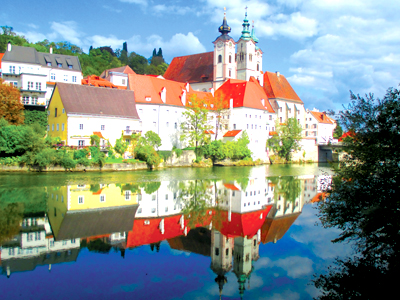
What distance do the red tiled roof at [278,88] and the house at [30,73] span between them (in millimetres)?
35742

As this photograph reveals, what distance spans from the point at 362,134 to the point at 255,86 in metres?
53.7

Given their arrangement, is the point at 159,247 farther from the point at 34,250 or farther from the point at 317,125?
the point at 317,125

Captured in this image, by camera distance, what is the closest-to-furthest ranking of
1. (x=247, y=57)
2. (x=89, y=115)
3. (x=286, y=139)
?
(x=89, y=115) → (x=286, y=139) → (x=247, y=57)

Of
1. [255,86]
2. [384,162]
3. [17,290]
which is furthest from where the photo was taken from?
[255,86]

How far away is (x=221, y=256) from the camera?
35.6ft

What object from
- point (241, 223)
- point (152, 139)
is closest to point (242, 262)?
point (241, 223)

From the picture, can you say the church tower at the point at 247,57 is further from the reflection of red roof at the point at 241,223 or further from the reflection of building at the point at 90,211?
the reflection of red roof at the point at 241,223

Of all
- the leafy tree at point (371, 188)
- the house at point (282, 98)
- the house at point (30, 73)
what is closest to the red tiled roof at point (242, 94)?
the house at point (282, 98)

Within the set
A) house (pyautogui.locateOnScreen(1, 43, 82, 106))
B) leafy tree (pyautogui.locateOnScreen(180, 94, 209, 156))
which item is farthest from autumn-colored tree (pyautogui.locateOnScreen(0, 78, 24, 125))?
leafy tree (pyautogui.locateOnScreen(180, 94, 209, 156))

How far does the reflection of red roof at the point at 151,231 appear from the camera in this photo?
12289 millimetres

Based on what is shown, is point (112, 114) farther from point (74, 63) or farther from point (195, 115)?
point (74, 63)

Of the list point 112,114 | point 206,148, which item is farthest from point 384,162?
point 206,148

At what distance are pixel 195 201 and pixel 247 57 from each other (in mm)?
55781

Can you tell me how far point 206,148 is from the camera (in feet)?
163
